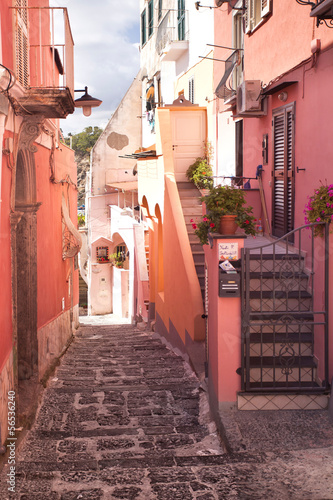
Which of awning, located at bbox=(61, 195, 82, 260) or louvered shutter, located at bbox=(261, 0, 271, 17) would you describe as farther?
awning, located at bbox=(61, 195, 82, 260)

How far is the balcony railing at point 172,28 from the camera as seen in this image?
18.8 metres

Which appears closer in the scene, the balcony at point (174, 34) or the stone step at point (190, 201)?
the stone step at point (190, 201)

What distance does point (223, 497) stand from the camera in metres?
4.66

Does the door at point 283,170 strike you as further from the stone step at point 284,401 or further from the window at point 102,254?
the window at point 102,254

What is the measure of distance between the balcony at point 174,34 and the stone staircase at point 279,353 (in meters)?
12.7

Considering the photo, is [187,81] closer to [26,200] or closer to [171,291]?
[171,291]

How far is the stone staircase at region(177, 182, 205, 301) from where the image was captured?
11.7 meters

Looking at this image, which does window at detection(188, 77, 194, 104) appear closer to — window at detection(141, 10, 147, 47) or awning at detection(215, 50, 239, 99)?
awning at detection(215, 50, 239, 99)

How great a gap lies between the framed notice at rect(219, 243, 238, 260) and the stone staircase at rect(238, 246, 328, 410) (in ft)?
0.88

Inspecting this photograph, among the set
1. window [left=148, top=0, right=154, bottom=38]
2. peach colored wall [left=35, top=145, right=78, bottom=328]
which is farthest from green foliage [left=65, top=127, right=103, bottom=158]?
peach colored wall [left=35, top=145, right=78, bottom=328]

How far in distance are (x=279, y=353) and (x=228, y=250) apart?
1.29 m

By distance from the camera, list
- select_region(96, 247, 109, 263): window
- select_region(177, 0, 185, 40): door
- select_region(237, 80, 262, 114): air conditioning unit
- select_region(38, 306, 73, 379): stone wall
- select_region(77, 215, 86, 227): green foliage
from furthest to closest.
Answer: select_region(77, 215, 86, 227): green foliage, select_region(96, 247, 109, 263): window, select_region(177, 0, 185, 40): door, select_region(237, 80, 262, 114): air conditioning unit, select_region(38, 306, 73, 379): stone wall

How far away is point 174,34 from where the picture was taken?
20.1 meters

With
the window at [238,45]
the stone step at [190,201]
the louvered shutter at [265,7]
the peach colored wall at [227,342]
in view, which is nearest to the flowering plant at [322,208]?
the peach colored wall at [227,342]
